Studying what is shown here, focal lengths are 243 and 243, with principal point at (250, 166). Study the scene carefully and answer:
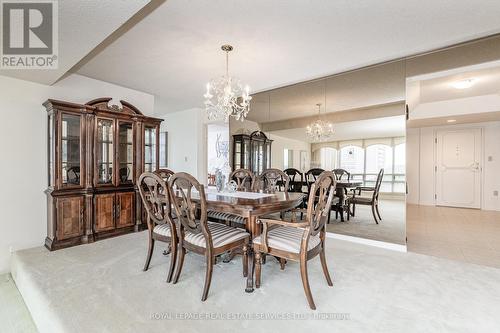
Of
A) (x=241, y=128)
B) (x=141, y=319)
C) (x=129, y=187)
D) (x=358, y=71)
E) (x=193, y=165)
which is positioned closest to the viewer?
(x=141, y=319)

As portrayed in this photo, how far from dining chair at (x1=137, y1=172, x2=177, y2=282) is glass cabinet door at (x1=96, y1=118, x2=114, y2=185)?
54.3 inches

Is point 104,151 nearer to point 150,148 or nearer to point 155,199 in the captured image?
point 150,148

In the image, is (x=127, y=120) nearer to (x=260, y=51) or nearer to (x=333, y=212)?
(x=260, y=51)

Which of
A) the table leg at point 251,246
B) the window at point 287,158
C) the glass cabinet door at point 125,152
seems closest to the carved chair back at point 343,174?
the window at point 287,158

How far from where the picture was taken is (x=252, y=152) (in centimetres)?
465

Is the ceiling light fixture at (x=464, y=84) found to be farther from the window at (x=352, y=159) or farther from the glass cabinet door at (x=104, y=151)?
the glass cabinet door at (x=104, y=151)

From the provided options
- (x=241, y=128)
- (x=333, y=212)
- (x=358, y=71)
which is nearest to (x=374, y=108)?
(x=358, y=71)

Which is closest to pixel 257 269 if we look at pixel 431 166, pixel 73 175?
pixel 73 175

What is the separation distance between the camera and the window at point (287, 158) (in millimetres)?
4227

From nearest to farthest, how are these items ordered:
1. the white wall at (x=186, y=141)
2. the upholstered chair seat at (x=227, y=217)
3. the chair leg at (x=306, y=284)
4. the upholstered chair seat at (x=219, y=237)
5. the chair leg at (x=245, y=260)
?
the chair leg at (x=306, y=284) < the upholstered chair seat at (x=219, y=237) < the chair leg at (x=245, y=260) < the upholstered chair seat at (x=227, y=217) < the white wall at (x=186, y=141)

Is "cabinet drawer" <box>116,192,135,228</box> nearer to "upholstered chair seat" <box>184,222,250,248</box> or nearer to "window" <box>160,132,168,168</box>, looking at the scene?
"upholstered chair seat" <box>184,222,250,248</box>

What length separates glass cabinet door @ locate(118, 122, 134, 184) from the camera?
3625mm

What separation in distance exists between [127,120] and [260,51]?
2245 millimetres

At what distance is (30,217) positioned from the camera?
3.01 m
